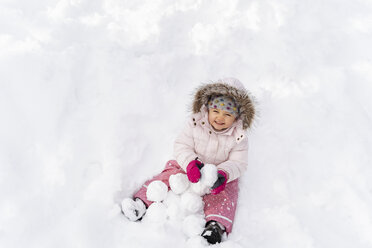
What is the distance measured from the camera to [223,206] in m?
2.22

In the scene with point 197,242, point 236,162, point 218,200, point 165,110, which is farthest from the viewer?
point 165,110

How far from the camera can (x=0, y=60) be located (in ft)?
8.60

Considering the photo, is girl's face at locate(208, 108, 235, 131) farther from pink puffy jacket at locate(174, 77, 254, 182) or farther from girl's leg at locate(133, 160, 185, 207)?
girl's leg at locate(133, 160, 185, 207)

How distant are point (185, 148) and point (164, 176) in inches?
9.9

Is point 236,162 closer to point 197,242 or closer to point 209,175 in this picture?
point 209,175

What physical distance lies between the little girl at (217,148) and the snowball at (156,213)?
0.05 meters

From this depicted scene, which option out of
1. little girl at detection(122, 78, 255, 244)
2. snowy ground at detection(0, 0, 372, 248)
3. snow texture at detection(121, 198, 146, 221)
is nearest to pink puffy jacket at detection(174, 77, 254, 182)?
little girl at detection(122, 78, 255, 244)

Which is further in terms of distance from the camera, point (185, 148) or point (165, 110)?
point (165, 110)

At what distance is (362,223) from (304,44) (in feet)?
6.22

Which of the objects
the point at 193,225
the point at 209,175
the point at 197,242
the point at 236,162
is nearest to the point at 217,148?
the point at 236,162

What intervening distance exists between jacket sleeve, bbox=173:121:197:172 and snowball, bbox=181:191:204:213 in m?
0.20

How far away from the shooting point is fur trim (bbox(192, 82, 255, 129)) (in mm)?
2301

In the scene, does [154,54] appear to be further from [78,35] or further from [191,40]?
[78,35]

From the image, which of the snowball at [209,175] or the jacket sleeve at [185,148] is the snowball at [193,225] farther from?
the jacket sleeve at [185,148]
